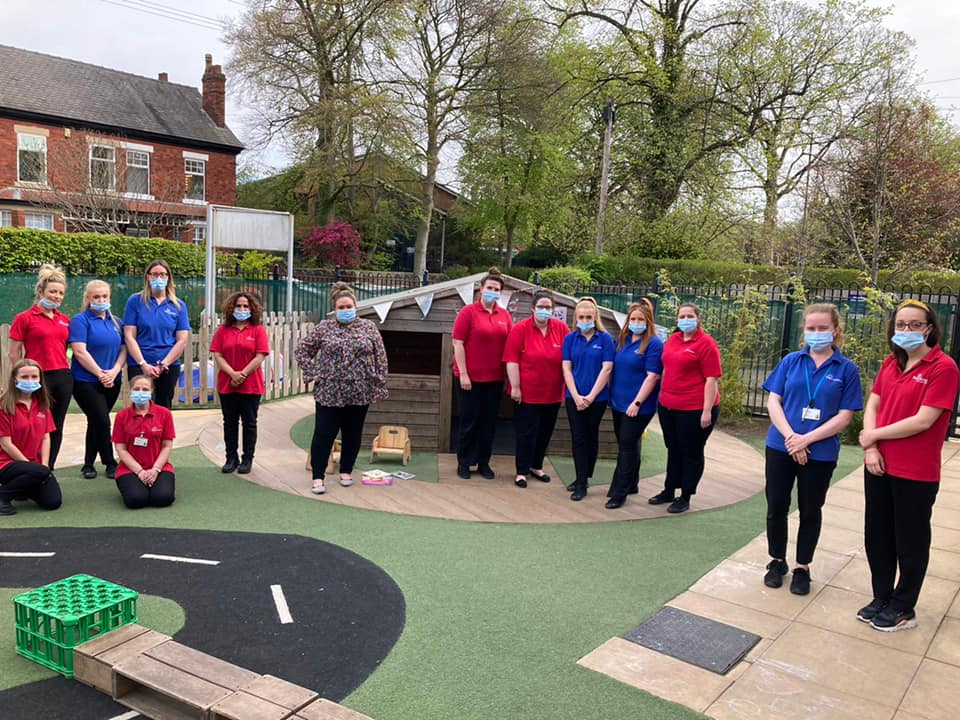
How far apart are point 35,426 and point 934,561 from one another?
20.8ft

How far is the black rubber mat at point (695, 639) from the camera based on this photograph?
3.39 meters

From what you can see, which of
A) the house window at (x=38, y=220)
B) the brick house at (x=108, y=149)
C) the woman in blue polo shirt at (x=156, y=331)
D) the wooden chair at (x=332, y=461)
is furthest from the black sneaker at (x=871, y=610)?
the house window at (x=38, y=220)

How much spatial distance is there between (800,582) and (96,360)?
5401 millimetres

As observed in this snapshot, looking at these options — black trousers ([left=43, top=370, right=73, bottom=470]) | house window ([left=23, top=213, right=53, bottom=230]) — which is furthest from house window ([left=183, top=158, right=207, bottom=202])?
black trousers ([left=43, top=370, right=73, bottom=470])

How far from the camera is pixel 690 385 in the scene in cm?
537

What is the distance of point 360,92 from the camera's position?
2555 centimetres

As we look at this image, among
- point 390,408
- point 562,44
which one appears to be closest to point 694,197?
point 562,44

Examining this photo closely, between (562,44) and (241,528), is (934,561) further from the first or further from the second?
(562,44)

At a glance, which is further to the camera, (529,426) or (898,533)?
(529,426)

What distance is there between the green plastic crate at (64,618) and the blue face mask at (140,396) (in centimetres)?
216

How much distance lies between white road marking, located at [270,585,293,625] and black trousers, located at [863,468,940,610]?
3.06m

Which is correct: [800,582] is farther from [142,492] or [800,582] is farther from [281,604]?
[142,492]

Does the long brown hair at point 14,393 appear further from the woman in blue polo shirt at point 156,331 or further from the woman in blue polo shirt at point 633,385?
the woman in blue polo shirt at point 633,385

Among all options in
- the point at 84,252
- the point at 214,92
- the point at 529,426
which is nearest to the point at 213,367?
the point at 529,426
